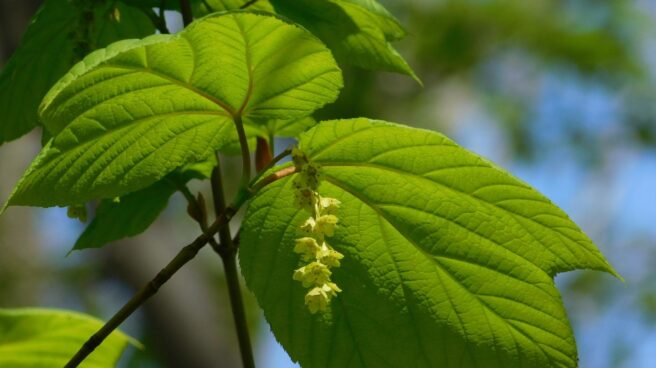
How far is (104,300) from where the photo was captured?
10727mm

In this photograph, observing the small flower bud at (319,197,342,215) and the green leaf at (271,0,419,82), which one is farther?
the green leaf at (271,0,419,82)

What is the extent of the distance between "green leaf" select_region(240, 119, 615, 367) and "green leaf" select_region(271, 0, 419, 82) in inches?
6.9

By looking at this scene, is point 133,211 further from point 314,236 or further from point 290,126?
point 314,236

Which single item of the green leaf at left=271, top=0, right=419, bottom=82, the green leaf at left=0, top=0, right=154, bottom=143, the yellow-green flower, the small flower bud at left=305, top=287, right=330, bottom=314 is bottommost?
the small flower bud at left=305, top=287, right=330, bottom=314

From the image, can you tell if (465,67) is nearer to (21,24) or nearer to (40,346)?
(21,24)

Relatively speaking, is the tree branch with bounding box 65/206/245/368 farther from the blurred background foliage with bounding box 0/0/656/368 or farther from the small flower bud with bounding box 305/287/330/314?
the blurred background foliage with bounding box 0/0/656/368

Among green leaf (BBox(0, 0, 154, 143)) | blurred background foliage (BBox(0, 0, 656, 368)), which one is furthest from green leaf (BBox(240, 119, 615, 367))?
blurred background foliage (BBox(0, 0, 656, 368))

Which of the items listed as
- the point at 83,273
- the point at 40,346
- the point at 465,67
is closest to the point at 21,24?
the point at 40,346

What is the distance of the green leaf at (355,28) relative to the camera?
1.05m

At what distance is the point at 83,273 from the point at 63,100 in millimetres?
9986

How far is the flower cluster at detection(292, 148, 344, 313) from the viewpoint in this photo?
0.83 m

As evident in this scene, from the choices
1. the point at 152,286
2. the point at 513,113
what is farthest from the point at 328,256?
the point at 513,113

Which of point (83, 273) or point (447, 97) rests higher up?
point (447, 97)

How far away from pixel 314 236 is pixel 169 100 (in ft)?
0.60
